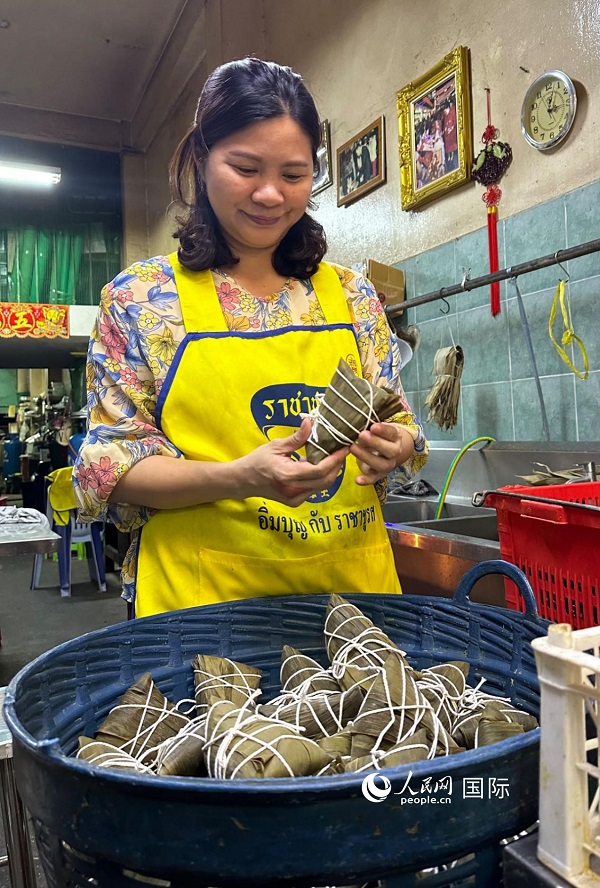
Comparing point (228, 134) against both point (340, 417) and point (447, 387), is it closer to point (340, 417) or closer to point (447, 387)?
point (340, 417)

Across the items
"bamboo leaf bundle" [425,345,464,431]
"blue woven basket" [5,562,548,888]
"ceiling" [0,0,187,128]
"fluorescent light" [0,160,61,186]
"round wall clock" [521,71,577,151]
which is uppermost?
"ceiling" [0,0,187,128]

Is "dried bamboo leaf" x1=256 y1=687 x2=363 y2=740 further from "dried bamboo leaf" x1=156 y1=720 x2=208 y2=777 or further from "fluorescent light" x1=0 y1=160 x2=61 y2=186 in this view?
"fluorescent light" x1=0 y1=160 x2=61 y2=186

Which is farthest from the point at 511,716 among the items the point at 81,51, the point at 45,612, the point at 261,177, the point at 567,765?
the point at 81,51

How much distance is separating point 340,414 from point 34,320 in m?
5.94

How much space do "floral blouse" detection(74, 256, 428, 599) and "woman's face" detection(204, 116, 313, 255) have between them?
11 cm

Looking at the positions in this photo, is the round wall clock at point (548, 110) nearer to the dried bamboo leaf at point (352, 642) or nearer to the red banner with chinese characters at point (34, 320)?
the dried bamboo leaf at point (352, 642)

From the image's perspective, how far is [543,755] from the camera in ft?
1.55

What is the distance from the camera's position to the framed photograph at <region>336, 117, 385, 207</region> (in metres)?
3.22

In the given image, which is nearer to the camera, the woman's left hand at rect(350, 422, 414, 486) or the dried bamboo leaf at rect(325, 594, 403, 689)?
the dried bamboo leaf at rect(325, 594, 403, 689)

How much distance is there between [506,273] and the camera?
2.27 meters

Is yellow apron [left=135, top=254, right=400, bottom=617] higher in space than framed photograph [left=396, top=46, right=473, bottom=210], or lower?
lower

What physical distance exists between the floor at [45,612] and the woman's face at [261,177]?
300cm

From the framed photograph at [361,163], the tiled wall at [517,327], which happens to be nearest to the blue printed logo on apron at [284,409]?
the tiled wall at [517,327]

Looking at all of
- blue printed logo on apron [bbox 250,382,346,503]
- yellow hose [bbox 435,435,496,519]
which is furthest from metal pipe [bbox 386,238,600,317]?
blue printed logo on apron [bbox 250,382,346,503]
